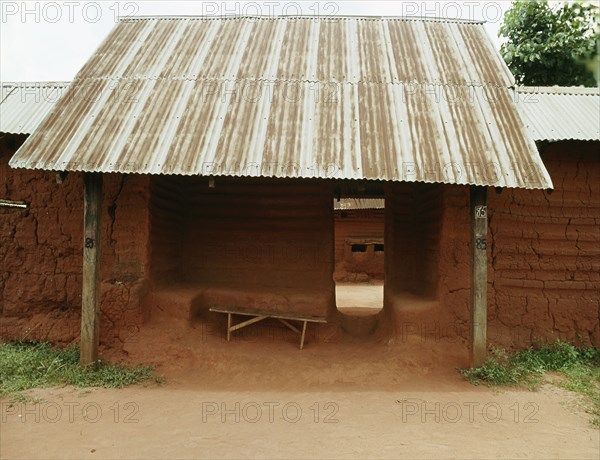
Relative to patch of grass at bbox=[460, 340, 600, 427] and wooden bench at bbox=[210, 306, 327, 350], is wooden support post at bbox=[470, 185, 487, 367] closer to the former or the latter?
patch of grass at bbox=[460, 340, 600, 427]

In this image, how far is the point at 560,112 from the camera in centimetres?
716

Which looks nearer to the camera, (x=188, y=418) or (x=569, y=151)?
(x=188, y=418)

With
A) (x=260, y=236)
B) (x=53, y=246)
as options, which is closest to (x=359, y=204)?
(x=260, y=236)

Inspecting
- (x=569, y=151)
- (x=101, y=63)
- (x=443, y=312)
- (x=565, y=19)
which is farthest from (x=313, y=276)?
(x=565, y=19)

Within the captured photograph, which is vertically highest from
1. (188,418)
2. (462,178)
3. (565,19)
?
(565,19)

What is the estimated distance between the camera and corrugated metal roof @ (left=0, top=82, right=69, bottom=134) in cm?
699

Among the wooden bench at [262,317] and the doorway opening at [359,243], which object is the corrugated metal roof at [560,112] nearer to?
the wooden bench at [262,317]

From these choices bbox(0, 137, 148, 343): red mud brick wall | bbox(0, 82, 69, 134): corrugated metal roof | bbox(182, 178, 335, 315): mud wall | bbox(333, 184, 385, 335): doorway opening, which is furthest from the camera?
bbox(333, 184, 385, 335): doorway opening

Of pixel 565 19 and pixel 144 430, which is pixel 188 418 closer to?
pixel 144 430

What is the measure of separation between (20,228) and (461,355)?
7.53 m

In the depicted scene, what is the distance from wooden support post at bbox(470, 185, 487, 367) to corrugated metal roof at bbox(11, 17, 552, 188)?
469 millimetres

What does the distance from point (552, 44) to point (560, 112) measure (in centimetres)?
660

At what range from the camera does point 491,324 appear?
21.4 ft

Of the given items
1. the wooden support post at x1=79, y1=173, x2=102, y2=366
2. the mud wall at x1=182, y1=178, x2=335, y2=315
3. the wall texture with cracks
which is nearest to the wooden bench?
the mud wall at x1=182, y1=178, x2=335, y2=315
